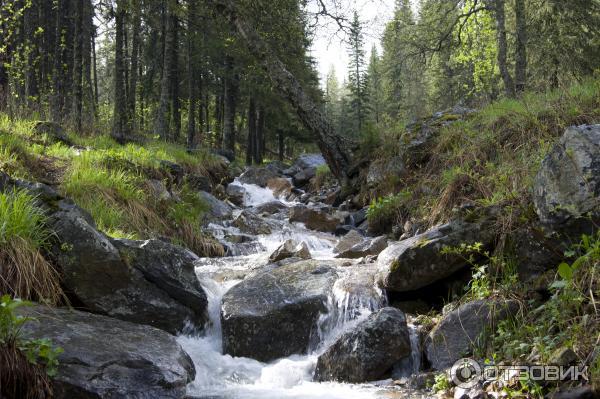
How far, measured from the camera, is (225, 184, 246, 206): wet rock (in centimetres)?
1312

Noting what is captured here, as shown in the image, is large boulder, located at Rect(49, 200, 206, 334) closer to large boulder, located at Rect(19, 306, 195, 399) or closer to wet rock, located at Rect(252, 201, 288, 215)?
large boulder, located at Rect(19, 306, 195, 399)

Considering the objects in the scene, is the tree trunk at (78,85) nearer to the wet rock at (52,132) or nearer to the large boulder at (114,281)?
the wet rock at (52,132)

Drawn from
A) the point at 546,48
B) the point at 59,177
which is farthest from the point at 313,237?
the point at 546,48

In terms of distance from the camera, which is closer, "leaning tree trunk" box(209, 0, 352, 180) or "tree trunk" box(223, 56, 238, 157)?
"leaning tree trunk" box(209, 0, 352, 180)

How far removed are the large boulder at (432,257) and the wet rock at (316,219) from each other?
448 cm

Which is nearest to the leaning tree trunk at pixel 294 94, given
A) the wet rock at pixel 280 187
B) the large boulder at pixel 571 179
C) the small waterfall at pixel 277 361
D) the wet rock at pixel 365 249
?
the wet rock at pixel 365 249

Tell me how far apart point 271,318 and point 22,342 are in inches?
104

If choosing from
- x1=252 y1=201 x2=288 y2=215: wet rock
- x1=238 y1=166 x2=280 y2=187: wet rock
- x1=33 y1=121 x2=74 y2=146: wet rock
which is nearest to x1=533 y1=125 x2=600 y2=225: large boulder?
x1=252 y1=201 x2=288 y2=215: wet rock

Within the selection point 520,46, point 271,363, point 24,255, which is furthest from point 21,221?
point 520,46

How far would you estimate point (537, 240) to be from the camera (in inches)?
179

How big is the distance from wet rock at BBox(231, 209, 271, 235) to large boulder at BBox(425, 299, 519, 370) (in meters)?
5.50

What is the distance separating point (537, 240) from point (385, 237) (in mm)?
3192

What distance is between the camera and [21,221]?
170 inches

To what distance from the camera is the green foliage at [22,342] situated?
288 cm
